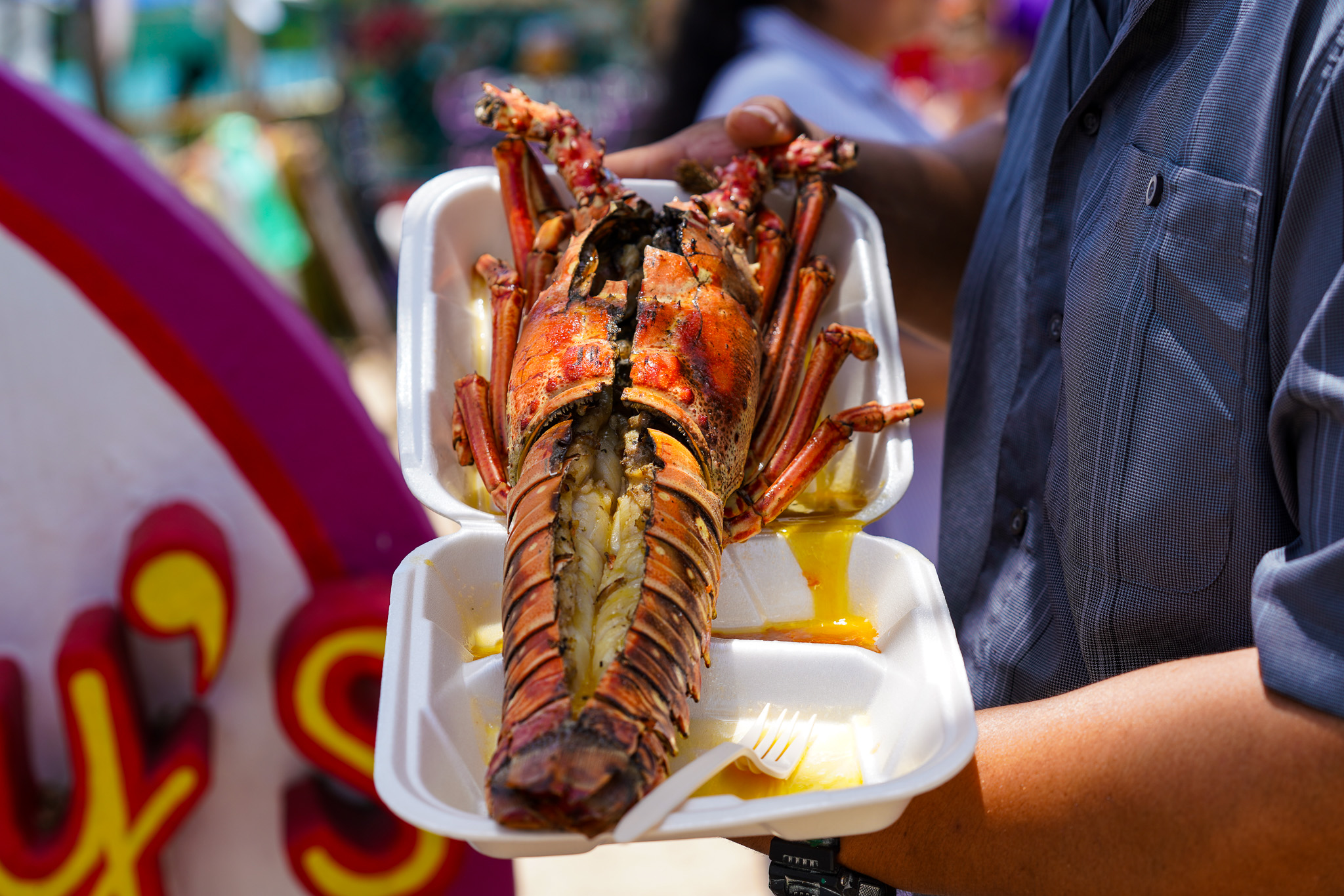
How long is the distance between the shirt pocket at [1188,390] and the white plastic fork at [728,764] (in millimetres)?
726

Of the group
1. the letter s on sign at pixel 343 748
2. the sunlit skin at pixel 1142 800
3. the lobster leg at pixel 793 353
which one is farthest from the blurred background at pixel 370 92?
the sunlit skin at pixel 1142 800

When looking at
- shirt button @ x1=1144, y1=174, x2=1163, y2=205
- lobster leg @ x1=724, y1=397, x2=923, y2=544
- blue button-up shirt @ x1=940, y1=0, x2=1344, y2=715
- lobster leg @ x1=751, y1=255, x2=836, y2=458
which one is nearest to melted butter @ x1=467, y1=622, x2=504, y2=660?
lobster leg @ x1=724, y1=397, x2=923, y2=544

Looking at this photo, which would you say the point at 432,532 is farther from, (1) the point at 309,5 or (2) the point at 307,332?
(1) the point at 309,5

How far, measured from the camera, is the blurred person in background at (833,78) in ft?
13.2

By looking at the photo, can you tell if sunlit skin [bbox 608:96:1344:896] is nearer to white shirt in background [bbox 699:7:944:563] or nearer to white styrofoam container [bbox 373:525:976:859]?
white styrofoam container [bbox 373:525:976:859]

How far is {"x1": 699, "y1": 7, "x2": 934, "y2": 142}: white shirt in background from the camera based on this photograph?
4035 mm

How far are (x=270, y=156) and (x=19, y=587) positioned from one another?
5926 millimetres

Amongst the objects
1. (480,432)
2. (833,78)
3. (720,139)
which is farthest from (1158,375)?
(833,78)

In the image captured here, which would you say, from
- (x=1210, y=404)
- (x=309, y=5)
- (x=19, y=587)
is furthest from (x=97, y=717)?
(x=309, y=5)

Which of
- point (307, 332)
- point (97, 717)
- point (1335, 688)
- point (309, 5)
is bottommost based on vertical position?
point (97, 717)

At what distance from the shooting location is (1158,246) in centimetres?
183

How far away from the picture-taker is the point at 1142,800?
5.19 ft

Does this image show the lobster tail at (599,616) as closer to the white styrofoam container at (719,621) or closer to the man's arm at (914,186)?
the white styrofoam container at (719,621)

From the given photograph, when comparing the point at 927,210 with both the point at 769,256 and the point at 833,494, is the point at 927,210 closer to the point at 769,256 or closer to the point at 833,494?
the point at 769,256
